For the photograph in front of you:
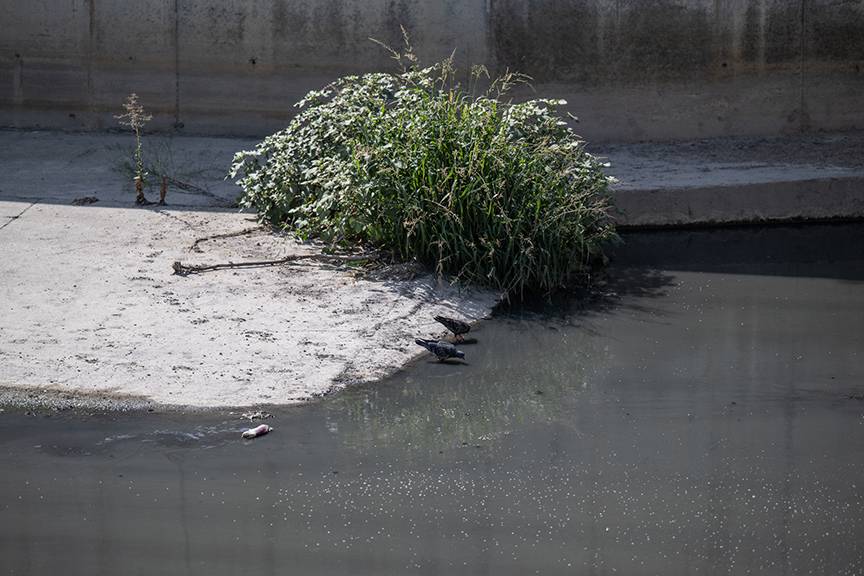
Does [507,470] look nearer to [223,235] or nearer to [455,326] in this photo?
[455,326]

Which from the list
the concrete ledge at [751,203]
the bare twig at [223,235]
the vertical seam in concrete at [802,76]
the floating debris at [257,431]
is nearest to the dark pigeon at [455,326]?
the floating debris at [257,431]

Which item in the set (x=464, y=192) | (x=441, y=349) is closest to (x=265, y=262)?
(x=464, y=192)

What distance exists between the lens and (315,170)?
26.5ft

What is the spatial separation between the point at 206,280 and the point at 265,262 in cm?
50

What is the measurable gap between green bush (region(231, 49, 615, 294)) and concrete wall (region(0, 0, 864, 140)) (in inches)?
106

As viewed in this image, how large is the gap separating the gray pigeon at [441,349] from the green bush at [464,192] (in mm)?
935

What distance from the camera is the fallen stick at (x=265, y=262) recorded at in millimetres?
7371

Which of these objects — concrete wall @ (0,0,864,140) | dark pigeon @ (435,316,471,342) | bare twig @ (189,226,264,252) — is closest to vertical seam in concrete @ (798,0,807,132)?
concrete wall @ (0,0,864,140)

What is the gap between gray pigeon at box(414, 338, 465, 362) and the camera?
6.45m

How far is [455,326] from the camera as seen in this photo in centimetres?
673

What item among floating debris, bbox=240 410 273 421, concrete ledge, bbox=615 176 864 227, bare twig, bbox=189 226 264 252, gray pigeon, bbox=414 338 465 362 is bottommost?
floating debris, bbox=240 410 273 421

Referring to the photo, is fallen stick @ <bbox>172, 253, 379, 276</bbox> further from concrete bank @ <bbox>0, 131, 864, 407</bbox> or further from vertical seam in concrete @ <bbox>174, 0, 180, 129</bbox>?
vertical seam in concrete @ <bbox>174, 0, 180, 129</bbox>

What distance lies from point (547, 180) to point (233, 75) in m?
4.25

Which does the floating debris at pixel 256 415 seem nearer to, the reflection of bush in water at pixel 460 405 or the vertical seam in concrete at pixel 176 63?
the reflection of bush in water at pixel 460 405
